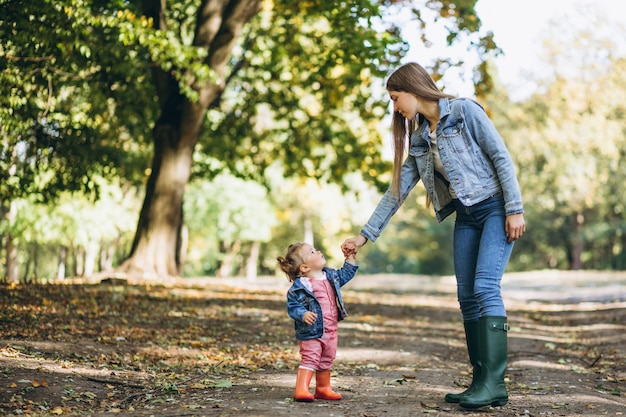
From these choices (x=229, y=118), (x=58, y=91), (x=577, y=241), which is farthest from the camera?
(x=577, y=241)

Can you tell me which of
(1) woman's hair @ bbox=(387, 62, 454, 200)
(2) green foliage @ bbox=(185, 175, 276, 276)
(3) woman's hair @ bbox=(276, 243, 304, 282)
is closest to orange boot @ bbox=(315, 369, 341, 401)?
(3) woman's hair @ bbox=(276, 243, 304, 282)

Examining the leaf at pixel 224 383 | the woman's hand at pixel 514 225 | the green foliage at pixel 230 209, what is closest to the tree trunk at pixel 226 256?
the green foliage at pixel 230 209

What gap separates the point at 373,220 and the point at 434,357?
3081mm

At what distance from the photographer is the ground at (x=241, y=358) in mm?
4645

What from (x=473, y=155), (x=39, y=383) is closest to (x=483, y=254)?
(x=473, y=155)

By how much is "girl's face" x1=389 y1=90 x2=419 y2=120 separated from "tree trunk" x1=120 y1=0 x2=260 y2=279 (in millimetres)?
9755

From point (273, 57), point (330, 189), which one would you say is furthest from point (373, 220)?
point (330, 189)

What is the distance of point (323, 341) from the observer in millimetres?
4656

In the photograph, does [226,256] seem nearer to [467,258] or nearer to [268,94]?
[268,94]

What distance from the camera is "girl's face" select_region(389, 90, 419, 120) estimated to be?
15.6 feet

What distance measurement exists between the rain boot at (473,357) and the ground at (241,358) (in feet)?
0.23

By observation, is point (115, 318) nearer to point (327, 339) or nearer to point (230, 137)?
point (327, 339)

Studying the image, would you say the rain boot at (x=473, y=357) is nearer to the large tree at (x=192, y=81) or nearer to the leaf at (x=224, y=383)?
the leaf at (x=224, y=383)

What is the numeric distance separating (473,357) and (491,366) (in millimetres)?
238
